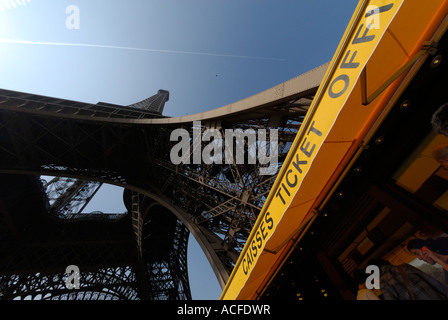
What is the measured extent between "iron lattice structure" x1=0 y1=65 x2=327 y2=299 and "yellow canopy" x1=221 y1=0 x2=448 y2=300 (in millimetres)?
2095

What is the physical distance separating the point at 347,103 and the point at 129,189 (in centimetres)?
1932

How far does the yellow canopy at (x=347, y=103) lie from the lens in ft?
5.32

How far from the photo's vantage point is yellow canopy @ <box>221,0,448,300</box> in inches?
63.9

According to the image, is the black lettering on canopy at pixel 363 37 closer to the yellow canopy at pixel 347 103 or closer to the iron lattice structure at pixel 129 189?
the yellow canopy at pixel 347 103

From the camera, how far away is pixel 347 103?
1879mm

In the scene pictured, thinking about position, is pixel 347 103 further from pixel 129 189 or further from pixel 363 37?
pixel 129 189

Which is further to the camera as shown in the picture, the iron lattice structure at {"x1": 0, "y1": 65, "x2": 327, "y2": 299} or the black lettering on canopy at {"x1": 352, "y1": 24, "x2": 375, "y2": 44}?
the iron lattice structure at {"x1": 0, "y1": 65, "x2": 327, "y2": 299}

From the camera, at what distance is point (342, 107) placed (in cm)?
189

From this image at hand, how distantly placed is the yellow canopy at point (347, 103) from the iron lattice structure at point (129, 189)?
6.87ft

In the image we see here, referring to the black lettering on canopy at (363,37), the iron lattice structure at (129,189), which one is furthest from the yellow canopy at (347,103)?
the iron lattice structure at (129,189)

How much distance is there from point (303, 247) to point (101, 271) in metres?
25.0

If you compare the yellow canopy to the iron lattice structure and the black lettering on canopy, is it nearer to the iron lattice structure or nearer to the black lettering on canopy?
the black lettering on canopy

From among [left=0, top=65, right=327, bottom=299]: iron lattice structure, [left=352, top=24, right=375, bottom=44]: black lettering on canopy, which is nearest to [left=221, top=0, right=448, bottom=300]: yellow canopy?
[left=352, top=24, right=375, bottom=44]: black lettering on canopy

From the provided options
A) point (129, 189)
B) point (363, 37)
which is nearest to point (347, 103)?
point (363, 37)
